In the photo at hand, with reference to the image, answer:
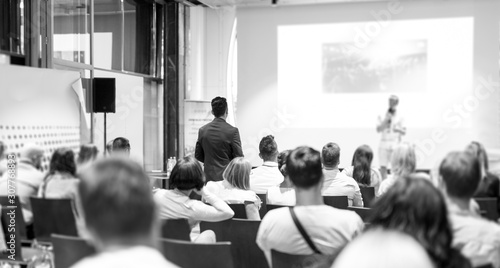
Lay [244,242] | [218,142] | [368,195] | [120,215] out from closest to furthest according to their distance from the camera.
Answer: [120,215] < [244,242] < [368,195] < [218,142]

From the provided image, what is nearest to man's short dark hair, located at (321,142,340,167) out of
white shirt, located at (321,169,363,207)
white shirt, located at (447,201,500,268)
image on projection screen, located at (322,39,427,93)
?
white shirt, located at (321,169,363,207)

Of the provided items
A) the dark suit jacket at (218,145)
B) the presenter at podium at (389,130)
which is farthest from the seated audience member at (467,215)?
Result: the presenter at podium at (389,130)

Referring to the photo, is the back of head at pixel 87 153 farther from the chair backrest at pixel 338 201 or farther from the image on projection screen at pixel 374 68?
the image on projection screen at pixel 374 68

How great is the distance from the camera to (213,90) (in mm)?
11375

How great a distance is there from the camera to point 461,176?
7.71ft

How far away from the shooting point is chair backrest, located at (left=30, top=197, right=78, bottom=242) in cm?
302

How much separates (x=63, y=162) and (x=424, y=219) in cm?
218

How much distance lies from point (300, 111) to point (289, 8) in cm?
205

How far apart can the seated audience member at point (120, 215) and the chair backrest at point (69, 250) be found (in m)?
1.32

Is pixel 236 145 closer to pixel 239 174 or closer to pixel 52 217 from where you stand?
pixel 239 174

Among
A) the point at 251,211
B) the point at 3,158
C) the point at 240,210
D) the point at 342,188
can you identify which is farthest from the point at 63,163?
the point at 342,188

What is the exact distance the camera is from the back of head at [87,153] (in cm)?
316

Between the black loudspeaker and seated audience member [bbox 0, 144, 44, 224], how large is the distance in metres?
1.09

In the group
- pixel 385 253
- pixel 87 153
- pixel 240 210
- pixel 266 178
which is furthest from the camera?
pixel 266 178
